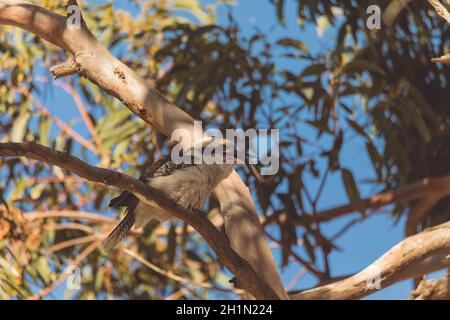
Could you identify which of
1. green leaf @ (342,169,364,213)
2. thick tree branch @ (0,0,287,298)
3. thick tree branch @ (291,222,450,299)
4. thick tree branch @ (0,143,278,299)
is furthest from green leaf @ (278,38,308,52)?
thick tree branch @ (0,143,278,299)

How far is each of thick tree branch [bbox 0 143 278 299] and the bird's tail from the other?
0.49 meters

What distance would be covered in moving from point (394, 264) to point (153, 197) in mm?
1028

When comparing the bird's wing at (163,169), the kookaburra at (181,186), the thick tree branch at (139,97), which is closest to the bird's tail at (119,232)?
the kookaburra at (181,186)

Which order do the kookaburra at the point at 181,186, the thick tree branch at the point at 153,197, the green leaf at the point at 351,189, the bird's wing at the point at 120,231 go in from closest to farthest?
the thick tree branch at the point at 153,197, the kookaburra at the point at 181,186, the bird's wing at the point at 120,231, the green leaf at the point at 351,189

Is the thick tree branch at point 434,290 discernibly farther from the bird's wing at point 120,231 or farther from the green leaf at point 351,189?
the bird's wing at point 120,231

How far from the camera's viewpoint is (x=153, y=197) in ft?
8.66

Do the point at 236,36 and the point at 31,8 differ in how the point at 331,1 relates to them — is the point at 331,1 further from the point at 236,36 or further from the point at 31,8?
the point at 31,8

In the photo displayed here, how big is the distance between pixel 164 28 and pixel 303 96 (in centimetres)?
96

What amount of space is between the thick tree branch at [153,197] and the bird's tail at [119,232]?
1.60 feet

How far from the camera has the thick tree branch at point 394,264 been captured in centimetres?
311

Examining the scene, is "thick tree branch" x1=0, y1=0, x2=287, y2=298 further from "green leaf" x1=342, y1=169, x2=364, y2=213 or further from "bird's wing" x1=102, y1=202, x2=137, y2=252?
"green leaf" x1=342, y1=169, x2=364, y2=213

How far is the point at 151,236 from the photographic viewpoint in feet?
17.6

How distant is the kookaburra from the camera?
3.08m
